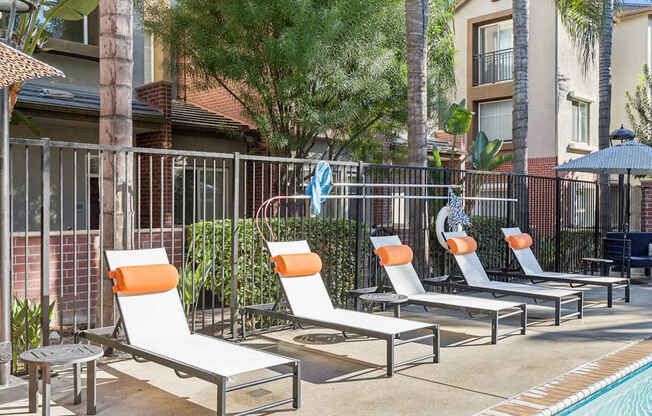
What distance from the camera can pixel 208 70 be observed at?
11.8 m

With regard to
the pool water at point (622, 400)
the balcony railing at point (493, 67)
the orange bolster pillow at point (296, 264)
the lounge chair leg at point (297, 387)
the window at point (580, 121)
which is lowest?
the pool water at point (622, 400)

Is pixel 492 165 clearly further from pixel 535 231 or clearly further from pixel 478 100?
pixel 478 100

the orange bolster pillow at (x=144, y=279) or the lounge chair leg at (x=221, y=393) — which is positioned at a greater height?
the orange bolster pillow at (x=144, y=279)

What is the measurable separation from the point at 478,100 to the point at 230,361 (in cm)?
2279

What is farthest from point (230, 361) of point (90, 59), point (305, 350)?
point (90, 59)

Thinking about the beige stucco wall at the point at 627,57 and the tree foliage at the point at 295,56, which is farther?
the beige stucco wall at the point at 627,57

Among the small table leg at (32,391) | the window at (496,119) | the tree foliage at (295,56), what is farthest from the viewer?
the window at (496,119)

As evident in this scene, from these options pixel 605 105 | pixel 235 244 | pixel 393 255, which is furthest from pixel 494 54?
pixel 235 244

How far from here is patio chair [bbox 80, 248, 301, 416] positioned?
14.9ft

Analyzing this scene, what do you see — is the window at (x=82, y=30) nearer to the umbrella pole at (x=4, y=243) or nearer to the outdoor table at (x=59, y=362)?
the umbrella pole at (x=4, y=243)

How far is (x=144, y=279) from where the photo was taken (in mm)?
5355

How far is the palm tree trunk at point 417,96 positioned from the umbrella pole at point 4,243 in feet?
21.3

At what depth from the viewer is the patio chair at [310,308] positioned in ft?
19.5

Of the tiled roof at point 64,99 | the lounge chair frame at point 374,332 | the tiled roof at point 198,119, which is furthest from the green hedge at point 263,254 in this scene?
the tiled roof at point 198,119
